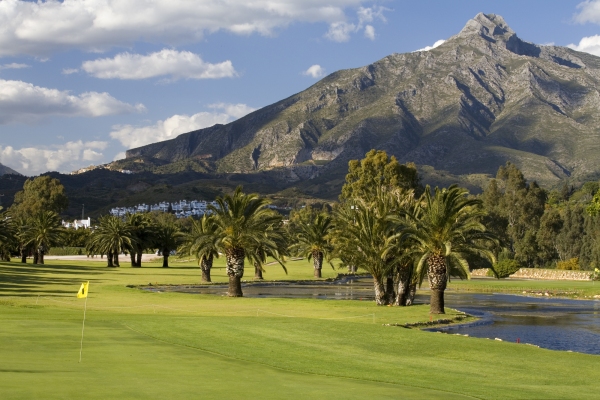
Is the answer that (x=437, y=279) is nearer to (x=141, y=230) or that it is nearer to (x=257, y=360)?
(x=257, y=360)

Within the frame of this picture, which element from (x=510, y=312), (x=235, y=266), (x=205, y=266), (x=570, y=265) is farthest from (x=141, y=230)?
(x=510, y=312)

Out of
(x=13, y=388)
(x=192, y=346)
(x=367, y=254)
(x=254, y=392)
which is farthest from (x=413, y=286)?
(x=13, y=388)

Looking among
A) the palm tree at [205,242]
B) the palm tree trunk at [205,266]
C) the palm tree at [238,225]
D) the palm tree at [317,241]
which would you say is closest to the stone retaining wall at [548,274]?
the palm tree at [317,241]

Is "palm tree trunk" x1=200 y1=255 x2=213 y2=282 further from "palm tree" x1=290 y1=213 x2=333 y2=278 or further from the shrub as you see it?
the shrub

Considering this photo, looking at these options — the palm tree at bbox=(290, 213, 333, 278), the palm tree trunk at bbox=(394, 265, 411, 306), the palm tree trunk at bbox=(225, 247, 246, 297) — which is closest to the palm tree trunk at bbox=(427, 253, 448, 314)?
the palm tree trunk at bbox=(394, 265, 411, 306)

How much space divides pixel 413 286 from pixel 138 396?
3461 centimetres

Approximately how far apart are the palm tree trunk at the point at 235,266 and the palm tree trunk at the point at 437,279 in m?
14.6

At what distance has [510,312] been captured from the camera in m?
47.9

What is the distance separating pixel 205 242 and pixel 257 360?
1371 inches

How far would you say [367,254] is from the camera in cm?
4678

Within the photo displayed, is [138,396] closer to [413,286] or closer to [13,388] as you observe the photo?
[13,388]

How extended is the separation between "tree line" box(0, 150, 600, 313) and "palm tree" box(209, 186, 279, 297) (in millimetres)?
69

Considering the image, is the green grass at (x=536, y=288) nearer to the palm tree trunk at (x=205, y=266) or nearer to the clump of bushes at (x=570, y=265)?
the clump of bushes at (x=570, y=265)

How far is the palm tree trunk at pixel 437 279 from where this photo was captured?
41625 millimetres
